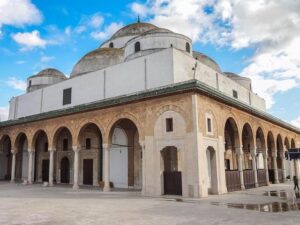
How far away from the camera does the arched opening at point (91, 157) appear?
75.3 ft

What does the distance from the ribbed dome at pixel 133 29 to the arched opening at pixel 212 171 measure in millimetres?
16533

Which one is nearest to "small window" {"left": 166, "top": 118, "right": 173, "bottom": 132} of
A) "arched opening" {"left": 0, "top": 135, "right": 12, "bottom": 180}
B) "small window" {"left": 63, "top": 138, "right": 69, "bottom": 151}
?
"small window" {"left": 63, "top": 138, "right": 69, "bottom": 151}

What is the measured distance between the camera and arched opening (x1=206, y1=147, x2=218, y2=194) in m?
15.8

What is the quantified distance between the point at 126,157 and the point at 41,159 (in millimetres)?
10426

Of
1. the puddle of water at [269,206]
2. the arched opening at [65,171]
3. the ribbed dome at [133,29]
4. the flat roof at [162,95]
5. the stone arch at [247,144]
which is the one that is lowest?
the puddle of water at [269,206]

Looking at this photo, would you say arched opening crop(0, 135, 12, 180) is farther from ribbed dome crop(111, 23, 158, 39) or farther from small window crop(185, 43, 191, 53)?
small window crop(185, 43, 191, 53)

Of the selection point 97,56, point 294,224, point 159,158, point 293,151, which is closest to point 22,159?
point 97,56

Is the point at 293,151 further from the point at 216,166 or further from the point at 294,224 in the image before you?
the point at 294,224

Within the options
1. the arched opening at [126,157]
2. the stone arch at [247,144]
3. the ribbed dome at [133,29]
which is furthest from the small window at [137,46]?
the stone arch at [247,144]

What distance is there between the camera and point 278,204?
1220 centimetres

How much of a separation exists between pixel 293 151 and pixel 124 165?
37.4ft

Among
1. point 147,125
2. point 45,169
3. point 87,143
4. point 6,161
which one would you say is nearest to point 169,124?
point 147,125

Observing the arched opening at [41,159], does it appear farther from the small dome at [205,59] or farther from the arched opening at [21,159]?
the small dome at [205,59]

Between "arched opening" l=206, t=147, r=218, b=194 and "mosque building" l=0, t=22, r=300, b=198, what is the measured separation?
54mm
